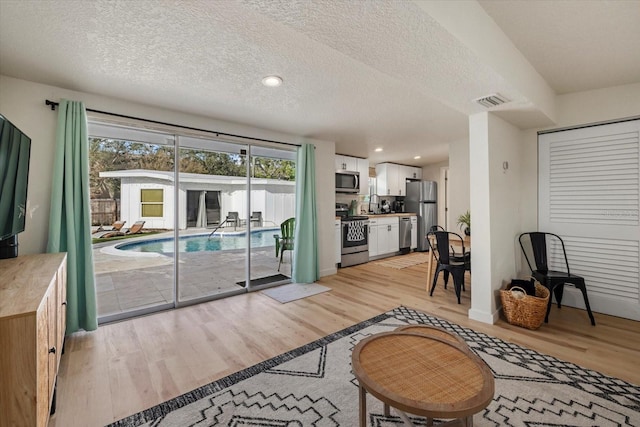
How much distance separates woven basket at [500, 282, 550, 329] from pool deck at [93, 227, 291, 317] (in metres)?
3.06

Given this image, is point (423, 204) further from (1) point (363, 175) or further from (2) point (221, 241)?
(2) point (221, 241)

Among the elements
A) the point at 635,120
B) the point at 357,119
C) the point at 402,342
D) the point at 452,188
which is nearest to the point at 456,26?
the point at 402,342

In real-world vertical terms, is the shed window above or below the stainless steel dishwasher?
above

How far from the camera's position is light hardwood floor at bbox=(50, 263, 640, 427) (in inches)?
70.9

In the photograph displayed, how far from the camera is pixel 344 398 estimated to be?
1715 mm

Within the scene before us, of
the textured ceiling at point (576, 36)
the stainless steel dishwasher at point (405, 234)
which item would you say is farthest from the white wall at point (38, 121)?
the stainless steel dishwasher at point (405, 234)

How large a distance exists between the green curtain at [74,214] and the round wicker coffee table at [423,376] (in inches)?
105

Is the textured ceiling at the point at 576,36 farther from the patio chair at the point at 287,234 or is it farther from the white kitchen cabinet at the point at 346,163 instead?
the white kitchen cabinet at the point at 346,163

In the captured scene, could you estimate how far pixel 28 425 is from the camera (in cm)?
99

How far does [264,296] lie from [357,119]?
265 centimetres

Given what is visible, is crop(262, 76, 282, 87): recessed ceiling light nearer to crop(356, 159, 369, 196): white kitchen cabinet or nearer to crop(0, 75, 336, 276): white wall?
crop(0, 75, 336, 276): white wall

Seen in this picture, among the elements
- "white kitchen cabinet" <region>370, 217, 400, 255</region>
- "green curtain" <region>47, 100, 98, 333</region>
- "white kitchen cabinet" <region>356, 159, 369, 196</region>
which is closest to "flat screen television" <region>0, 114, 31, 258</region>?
"green curtain" <region>47, 100, 98, 333</region>

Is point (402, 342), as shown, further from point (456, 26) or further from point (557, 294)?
point (557, 294)

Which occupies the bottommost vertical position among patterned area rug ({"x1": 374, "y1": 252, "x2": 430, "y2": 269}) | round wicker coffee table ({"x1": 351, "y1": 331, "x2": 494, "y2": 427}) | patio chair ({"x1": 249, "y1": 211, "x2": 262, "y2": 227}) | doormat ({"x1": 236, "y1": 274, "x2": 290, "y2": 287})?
doormat ({"x1": 236, "y1": 274, "x2": 290, "y2": 287})
